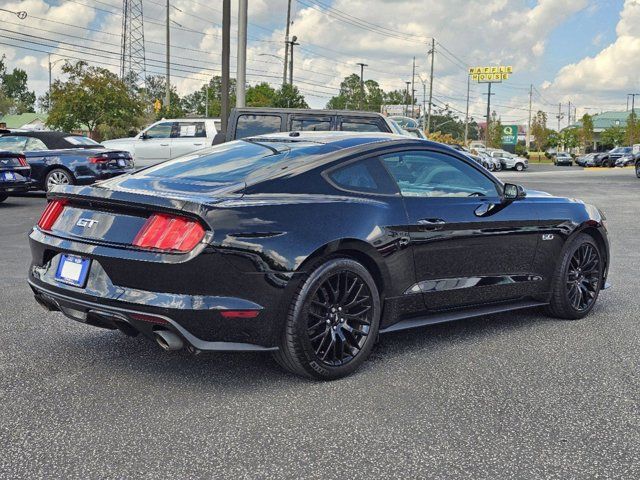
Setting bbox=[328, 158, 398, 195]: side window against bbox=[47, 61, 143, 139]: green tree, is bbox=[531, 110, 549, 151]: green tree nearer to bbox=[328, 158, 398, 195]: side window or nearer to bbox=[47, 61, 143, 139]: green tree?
bbox=[47, 61, 143, 139]: green tree

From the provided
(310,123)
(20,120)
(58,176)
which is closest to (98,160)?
(58,176)

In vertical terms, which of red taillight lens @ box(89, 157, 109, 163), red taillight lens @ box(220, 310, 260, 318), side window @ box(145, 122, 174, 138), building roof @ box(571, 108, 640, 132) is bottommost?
red taillight lens @ box(220, 310, 260, 318)

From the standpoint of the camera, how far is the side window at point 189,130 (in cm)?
2025

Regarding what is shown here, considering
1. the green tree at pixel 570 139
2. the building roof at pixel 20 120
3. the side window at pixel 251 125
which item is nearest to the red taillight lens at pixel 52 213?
the side window at pixel 251 125

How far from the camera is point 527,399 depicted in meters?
4.13

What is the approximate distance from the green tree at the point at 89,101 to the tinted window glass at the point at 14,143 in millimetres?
27091

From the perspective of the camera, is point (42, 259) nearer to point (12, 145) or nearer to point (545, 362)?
point (545, 362)

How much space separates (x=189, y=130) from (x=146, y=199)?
16.6 m

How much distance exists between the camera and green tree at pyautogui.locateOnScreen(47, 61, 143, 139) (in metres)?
42.7

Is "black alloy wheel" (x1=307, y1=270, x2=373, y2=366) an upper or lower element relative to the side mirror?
lower

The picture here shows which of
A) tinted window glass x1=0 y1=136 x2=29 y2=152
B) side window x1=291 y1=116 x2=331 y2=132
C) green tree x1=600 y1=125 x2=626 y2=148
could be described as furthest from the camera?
green tree x1=600 y1=125 x2=626 y2=148

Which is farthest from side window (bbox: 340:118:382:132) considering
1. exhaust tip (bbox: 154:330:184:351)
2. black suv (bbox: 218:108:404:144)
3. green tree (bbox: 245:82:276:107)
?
green tree (bbox: 245:82:276:107)

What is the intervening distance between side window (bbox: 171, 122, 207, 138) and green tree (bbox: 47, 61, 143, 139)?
80.3 ft

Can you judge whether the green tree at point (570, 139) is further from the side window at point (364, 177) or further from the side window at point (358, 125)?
the side window at point (364, 177)
